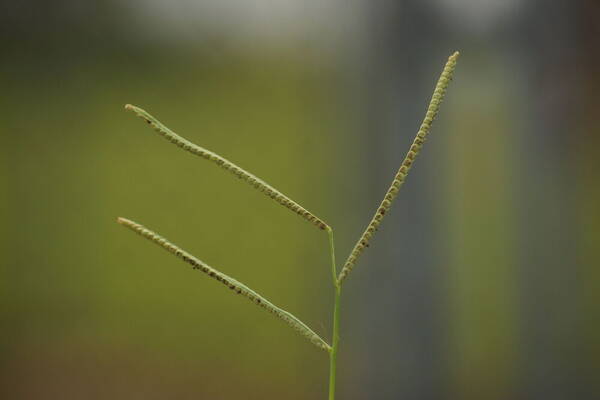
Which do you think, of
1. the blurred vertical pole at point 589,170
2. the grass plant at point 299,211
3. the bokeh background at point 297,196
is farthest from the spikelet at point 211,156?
the blurred vertical pole at point 589,170

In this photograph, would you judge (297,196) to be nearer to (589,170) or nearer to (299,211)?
(589,170)

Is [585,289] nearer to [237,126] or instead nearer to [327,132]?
[327,132]

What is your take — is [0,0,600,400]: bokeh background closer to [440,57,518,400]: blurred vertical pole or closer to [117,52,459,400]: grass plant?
[440,57,518,400]: blurred vertical pole

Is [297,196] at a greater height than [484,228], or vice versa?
[484,228]

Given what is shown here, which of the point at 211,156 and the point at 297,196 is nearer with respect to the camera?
the point at 211,156

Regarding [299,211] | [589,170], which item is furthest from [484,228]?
[299,211]

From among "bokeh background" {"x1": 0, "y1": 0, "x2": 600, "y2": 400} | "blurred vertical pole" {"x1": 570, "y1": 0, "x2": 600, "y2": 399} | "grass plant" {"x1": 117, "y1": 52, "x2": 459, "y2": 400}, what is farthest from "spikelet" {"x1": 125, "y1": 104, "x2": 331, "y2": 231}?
"blurred vertical pole" {"x1": 570, "y1": 0, "x2": 600, "y2": 399}

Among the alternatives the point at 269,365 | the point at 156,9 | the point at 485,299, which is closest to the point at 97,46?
the point at 156,9

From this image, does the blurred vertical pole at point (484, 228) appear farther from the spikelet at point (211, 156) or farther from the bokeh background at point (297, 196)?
the spikelet at point (211, 156)
